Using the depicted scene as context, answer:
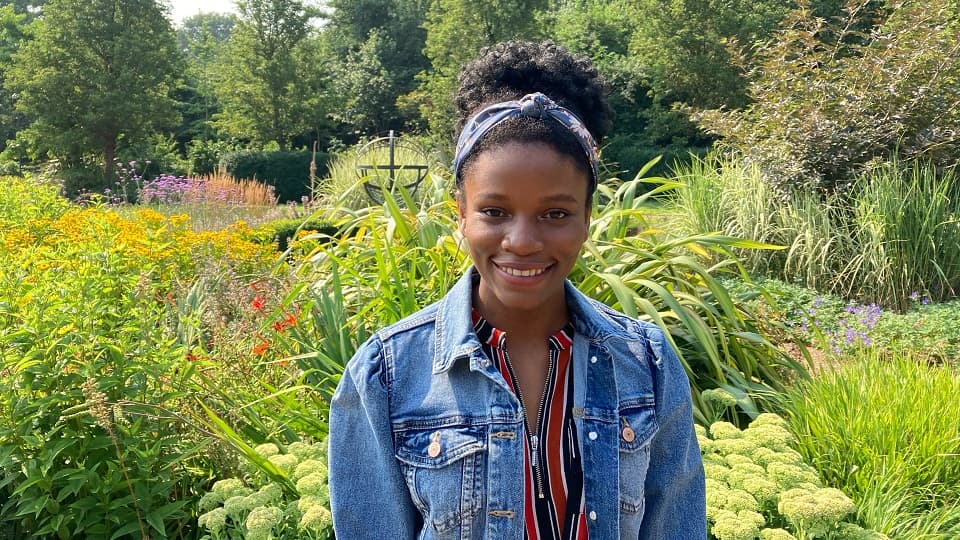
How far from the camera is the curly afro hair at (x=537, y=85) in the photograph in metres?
1.35

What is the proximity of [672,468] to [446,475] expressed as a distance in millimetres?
453

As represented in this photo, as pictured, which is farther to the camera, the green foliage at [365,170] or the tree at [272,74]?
the tree at [272,74]

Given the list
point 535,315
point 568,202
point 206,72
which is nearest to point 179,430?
point 535,315

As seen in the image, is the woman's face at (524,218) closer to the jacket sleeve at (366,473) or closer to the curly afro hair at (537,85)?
the curly afro hair at (537,85)

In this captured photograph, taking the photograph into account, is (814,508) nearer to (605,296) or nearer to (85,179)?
(605,296)

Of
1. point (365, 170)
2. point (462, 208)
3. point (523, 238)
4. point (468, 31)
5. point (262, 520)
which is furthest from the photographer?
point (468, 31)

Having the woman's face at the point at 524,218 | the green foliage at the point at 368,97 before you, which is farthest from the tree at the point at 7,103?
the woman's face at the point at 524,218

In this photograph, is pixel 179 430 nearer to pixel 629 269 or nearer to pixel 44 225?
pixel 629 269

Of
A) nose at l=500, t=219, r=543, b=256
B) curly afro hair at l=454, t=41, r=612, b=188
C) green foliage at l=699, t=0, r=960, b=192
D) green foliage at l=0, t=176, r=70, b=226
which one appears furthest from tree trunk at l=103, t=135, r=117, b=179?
nose at l=500, t=219, r=543, b=256

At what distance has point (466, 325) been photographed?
4.51 feet

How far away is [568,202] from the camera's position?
1.33 meters

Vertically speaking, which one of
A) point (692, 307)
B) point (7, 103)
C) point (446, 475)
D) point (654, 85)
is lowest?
point (692, 307)

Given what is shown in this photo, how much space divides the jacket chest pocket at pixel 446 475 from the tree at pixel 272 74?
24.2 m

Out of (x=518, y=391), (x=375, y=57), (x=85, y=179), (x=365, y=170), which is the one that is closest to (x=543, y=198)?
(x=518, y=391)
